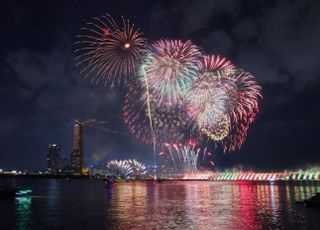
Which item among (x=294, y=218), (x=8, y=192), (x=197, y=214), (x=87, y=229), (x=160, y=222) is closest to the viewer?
(x=87, y=229)

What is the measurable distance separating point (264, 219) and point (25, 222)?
23.2 m

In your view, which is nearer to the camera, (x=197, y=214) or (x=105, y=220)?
(x=105, y=220)

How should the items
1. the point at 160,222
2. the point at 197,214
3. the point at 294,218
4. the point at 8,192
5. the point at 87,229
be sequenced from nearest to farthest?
the point at 87,229, the point at 160,222, the point at 294,218, the point at 197,214, the point at 8,192

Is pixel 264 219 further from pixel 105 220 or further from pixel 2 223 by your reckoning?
pixel 2 223

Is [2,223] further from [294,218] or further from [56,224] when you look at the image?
[294,218]

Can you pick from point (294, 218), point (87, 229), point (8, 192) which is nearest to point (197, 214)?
point (294, 218)

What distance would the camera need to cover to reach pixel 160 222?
3938 cm

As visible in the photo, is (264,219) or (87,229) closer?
(87,229)

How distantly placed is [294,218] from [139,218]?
15520 mm

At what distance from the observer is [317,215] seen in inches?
1758

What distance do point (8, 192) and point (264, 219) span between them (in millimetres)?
57267

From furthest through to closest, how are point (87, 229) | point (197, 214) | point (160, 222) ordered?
point (197, 214)
point (160, 222)
point (87, 229)

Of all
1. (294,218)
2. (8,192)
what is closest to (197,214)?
(294,218)

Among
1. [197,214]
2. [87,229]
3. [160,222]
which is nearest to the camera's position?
[87,229]
